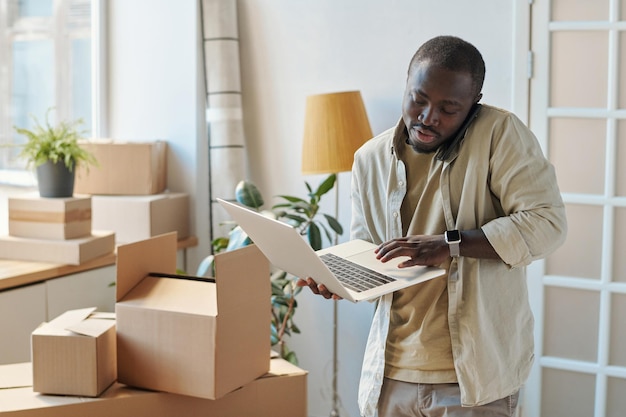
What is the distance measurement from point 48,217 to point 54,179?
0.47ft

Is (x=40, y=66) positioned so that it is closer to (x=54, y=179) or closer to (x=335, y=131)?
(x=54, y=179)

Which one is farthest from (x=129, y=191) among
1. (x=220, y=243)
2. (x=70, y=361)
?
(x=70, y=361)

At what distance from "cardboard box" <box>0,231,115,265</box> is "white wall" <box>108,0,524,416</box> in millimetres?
693

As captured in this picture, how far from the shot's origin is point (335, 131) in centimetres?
303

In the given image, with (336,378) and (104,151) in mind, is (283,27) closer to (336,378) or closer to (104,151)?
(104,151)

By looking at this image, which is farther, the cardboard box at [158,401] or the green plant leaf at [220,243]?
the green plant leaf at [220,243]

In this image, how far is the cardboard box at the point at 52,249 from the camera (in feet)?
9.44

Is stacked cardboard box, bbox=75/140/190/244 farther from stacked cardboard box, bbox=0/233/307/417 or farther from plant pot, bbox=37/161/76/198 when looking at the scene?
stacked cardboard box, bbox=0/233/307/417

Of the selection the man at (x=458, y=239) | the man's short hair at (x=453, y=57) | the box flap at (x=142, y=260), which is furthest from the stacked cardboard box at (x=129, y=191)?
the man's short hair at (x=453, y=57)

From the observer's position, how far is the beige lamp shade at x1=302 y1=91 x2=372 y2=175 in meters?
3.02

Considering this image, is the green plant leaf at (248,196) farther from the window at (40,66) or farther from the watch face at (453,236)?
the watch face at (453,236)

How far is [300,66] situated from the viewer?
11.2 feet

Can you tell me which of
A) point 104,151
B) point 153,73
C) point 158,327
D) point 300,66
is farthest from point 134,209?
point 158,327

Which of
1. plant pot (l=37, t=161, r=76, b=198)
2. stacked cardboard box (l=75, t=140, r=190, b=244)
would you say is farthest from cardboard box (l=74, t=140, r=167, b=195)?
plant pot (l=37, t=161, r=76, b=198)
